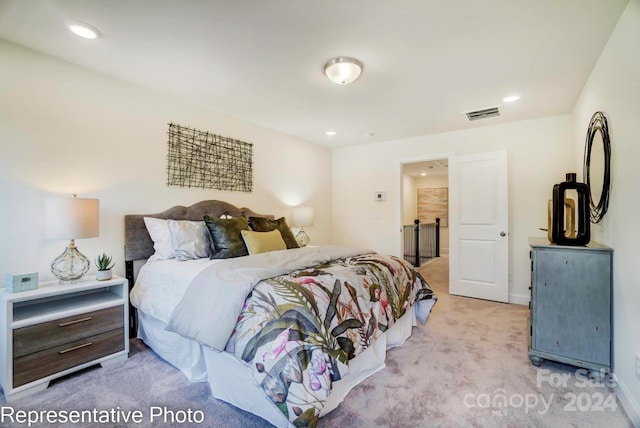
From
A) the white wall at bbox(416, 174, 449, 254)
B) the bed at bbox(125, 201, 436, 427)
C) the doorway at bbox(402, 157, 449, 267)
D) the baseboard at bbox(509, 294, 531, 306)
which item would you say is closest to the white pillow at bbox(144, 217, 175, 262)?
the bed at bbox(125, 201, 436, 427)

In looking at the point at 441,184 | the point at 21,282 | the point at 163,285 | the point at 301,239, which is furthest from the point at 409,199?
the point at 21,282

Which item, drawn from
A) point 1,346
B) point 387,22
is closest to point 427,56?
point 387,22

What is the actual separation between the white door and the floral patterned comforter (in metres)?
2.36

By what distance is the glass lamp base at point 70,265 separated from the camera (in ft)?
7.04

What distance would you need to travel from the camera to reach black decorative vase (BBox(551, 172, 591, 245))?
2.18m

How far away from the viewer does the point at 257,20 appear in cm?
183

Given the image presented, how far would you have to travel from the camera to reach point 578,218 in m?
2.22

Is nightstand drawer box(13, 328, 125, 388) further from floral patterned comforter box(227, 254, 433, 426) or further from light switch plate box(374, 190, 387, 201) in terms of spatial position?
light switch plate box(374, 190, 387, 201)

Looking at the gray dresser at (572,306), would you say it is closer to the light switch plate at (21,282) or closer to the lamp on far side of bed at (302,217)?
the lamp on far side of bed at (302,217)

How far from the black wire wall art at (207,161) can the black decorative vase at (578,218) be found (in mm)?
3191

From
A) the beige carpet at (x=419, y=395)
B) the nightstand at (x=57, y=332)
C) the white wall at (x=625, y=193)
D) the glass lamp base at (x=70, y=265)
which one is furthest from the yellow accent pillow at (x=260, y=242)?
the white wall at (x=625, y=193)

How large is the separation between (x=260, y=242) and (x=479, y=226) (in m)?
2.94

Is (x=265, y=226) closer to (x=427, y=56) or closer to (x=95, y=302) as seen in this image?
(x=95, y=302)

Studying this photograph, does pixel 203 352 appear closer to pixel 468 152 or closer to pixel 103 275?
pixel 103 275
